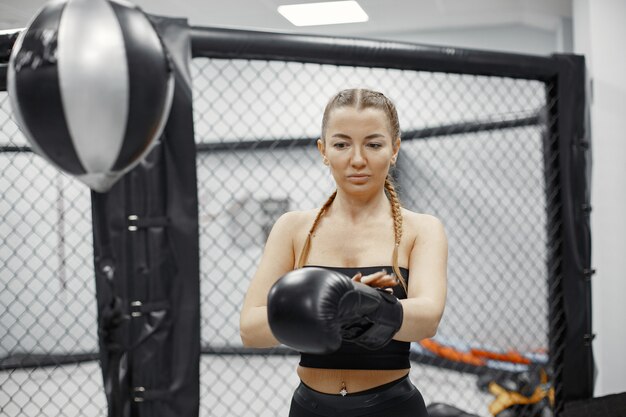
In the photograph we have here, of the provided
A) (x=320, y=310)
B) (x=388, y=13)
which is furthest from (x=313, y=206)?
(x=320, y=310)

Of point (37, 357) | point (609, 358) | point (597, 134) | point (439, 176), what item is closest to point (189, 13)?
point (439, 176)

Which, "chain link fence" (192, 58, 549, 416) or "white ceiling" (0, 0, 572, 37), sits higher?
"white ceiling" (0, 0, 572, 37)

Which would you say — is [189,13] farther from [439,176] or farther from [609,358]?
[609,358]

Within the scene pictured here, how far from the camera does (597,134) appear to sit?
84.9 inches

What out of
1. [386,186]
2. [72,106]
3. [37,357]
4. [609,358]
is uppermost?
[72,106]

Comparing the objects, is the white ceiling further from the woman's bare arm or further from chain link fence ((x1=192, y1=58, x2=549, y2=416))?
the woman's bare arm

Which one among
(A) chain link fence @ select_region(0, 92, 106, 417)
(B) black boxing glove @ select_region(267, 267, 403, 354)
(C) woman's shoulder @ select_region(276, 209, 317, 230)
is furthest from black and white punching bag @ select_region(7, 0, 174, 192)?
(A) chain link fence @ select_region(0, 92, 106, 417)

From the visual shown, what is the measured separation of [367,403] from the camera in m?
1.01

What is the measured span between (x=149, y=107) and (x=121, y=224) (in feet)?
1.53

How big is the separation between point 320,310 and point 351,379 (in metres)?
0.29

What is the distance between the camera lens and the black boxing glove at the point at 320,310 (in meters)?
0.80

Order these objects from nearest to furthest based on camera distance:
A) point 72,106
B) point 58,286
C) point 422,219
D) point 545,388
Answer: point 72,106 → point 422,219 → point 545,388 → point 58,286

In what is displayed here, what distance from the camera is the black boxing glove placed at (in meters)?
0.80

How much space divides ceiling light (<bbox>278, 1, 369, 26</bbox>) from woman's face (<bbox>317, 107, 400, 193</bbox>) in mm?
3592
